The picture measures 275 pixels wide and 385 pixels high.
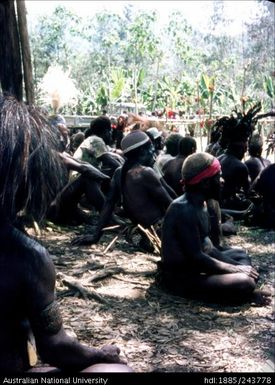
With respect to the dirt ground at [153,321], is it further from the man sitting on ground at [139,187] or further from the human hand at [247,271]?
the man sitting on ground at [139,187]

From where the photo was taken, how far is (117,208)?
339 inches

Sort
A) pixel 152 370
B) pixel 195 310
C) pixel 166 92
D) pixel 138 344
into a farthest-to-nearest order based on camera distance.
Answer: pixel 166 92 < pixel 195 310 < pixel 138 344 < pixel 152 370

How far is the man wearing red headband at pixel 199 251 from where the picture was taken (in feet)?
14.8

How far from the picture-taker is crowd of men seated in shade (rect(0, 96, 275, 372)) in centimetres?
203

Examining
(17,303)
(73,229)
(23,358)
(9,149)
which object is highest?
(9,149)

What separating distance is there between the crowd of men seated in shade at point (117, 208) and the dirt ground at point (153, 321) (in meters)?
0.24

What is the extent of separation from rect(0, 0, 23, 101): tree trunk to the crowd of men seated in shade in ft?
4.42

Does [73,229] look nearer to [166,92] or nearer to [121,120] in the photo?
[121,120]

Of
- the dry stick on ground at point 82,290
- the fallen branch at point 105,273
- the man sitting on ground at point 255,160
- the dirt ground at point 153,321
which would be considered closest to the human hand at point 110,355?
the dirt ground at point 153,321

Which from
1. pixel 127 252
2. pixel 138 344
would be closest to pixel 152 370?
pixel 138 344

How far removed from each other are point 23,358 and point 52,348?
0.12 meters

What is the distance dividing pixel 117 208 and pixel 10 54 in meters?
3.12

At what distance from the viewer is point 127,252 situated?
6.50 meters

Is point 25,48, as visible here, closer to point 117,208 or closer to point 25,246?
point 117,208
